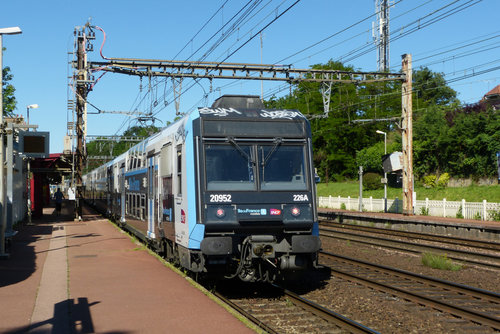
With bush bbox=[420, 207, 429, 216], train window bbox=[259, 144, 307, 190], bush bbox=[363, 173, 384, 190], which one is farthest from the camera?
bush bbox=[363, 173, 384, 190]

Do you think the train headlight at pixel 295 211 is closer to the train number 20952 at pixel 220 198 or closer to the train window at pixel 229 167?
the train window at pixel 229 167

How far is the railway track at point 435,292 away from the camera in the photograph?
8.54m

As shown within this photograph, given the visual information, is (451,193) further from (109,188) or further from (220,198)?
(220,198)

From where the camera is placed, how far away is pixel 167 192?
11.5 meters

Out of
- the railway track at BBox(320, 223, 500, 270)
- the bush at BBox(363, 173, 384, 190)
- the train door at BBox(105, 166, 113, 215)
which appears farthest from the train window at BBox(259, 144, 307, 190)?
the bush at BBox(363, 173, 384, 190)

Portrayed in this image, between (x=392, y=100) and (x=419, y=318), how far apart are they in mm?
57050

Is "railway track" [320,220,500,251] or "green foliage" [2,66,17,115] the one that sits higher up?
"green foliage" [2,66,17,115]

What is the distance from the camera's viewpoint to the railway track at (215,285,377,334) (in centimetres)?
772

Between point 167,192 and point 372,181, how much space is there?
1536 inches

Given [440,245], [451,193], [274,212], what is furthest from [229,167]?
[451,193]

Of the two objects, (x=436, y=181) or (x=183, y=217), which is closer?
(x=183, y=217)

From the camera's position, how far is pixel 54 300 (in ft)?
30.6

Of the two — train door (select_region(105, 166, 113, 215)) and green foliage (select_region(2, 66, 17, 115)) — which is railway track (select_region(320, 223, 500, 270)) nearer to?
train door (select_region(105, 166, 113, 215))

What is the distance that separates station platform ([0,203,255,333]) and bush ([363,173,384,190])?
3481 cm
